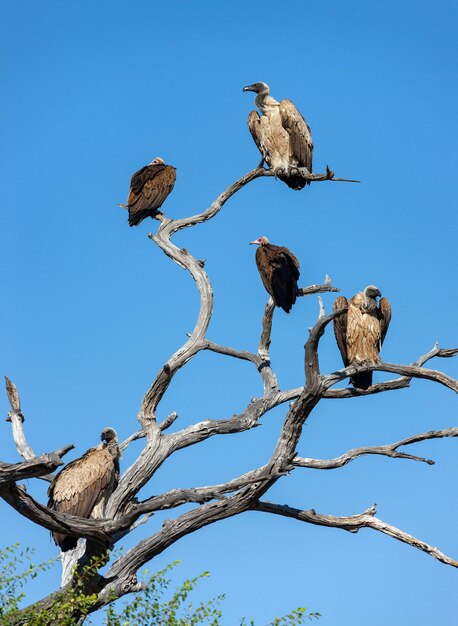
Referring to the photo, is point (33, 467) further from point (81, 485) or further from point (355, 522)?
point (355, 522)

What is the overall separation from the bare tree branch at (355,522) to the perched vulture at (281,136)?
11.9ft

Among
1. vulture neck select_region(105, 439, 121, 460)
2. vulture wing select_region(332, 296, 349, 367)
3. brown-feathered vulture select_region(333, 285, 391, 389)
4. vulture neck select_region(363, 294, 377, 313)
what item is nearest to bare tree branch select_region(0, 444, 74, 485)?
vulture neck select_region(105, 439, 121, 460)

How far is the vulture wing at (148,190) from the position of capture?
1211cm

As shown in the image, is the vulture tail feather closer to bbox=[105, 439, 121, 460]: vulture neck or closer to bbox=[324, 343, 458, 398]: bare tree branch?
bbox=[324, 343, 458, 398]: bare tree branch

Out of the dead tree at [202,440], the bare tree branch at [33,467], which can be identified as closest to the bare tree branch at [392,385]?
the dead tree at [202,440]

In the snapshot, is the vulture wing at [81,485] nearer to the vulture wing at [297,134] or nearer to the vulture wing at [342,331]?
the vulture wing at [342,331]

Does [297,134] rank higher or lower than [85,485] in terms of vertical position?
higher

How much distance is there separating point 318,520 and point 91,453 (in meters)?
1.99

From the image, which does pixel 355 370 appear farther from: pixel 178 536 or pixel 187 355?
pixel 178 536

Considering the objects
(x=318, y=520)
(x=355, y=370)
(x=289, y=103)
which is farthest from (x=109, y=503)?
(x=289, y=103)

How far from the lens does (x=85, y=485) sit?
910 centimetres

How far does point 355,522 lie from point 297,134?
14.5 ft

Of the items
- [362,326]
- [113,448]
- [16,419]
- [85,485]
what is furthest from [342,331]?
[16,419]

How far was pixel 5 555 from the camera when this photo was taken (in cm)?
759
